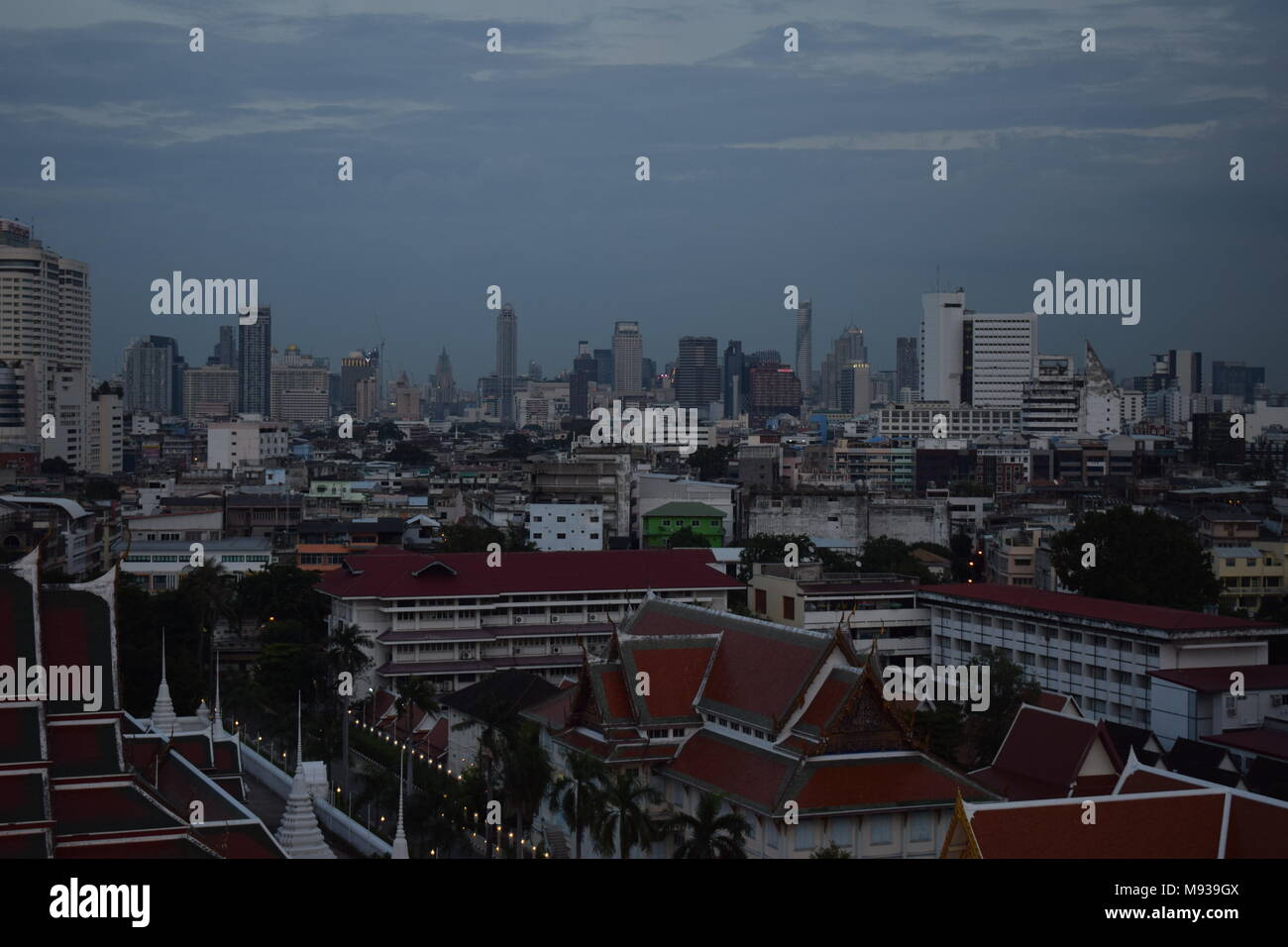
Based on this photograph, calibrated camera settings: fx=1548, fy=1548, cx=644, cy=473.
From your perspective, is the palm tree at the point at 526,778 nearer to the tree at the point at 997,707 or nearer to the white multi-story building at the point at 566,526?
the tree at the point at 997,707

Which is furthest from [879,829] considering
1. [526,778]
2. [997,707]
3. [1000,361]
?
[1000,361]

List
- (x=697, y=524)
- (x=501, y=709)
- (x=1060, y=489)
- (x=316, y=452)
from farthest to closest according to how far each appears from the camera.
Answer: (x=316, y=452) < (x=1060, y=489) < (x=697, y=524) < (x=501, y=709)

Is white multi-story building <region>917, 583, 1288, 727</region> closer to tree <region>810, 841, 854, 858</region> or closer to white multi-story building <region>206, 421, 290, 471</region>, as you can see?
tree <region>810, 841, 854, 858</region>

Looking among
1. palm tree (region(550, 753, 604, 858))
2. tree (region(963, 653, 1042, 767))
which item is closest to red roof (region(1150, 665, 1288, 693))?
tree (region(963, 653, 1042, 767))

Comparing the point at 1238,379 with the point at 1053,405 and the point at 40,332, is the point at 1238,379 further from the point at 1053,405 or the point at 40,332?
the point at 40,332

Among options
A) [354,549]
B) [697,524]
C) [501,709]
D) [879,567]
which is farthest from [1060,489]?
[501,709]

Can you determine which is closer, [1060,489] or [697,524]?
[697,524]
